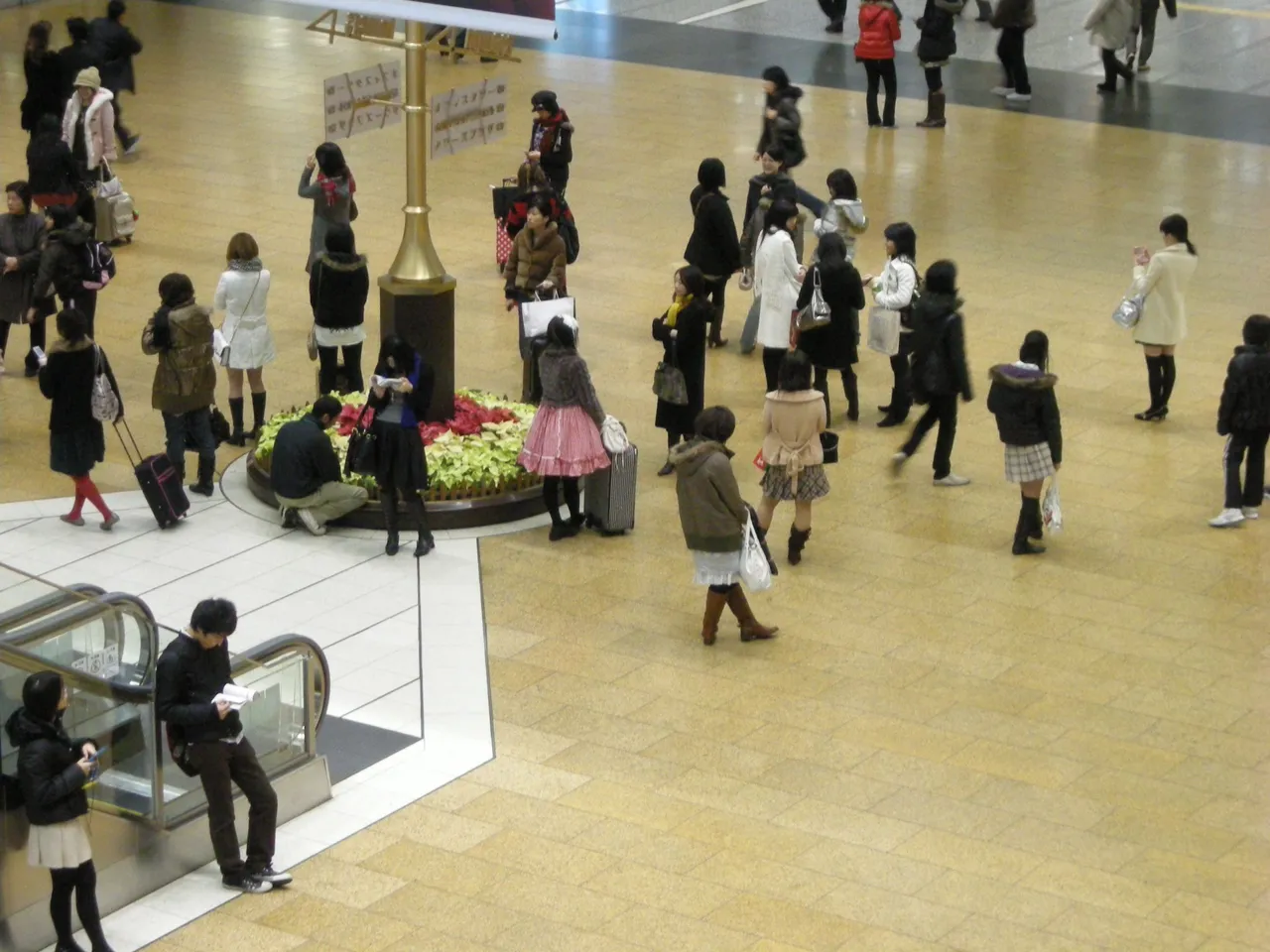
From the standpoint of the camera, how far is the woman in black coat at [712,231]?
1530 cm

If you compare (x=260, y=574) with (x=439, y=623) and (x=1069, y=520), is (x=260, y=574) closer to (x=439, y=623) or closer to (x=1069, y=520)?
(x=439, y=623)

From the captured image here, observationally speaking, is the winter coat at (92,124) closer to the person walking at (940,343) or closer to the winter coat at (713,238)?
the winter coat at (713,238)

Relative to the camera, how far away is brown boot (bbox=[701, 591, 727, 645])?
1126 cm

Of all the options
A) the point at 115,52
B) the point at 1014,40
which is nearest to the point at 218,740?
the point at 115,52

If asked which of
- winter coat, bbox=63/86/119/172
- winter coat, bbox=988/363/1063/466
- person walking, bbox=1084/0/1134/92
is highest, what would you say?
person walking, bbox=1084/0/1134/92

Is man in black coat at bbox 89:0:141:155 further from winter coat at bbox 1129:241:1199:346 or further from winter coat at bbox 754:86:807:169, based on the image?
winter coat at bbox 1129:241:1199:346

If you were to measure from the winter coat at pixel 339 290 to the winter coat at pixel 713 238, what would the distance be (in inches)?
103

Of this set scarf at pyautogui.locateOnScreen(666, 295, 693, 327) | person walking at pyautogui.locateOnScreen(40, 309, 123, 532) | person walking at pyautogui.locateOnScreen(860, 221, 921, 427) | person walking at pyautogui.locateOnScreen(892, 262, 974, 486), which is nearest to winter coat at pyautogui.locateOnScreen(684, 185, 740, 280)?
person walking at pyautogui.locateOnScreen(860, 221, 921, 427)

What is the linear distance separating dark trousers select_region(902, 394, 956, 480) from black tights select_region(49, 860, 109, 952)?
272 inches

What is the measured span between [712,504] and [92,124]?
935cm

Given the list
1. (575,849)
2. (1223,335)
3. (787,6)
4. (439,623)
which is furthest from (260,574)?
(787,6)

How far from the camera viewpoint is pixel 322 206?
1558 cm

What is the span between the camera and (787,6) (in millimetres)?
28781

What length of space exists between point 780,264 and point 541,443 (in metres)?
2.81
